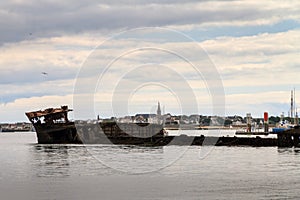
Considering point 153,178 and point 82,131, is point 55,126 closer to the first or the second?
point 82,131

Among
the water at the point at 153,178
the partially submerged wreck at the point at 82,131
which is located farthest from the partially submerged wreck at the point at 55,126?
the water at the point at 153,178

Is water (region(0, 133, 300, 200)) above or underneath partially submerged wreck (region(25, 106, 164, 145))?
underneath

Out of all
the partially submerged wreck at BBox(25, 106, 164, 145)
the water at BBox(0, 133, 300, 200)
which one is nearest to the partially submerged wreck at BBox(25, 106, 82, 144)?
the partially submerged wreck at BBox(25, 106, 164, 145)

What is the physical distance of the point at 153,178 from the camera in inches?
2078

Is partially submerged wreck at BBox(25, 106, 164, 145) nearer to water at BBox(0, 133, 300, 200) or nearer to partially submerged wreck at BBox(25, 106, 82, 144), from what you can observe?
partially submerged wreck at BBox(25, 106, 82, 144)

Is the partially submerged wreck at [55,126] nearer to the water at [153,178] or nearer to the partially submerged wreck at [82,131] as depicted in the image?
the partially submerged wreck at [82,131]

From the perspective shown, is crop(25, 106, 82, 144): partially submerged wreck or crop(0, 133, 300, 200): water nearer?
crop(0, 133, 300, 200): water

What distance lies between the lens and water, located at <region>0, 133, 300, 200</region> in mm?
42219

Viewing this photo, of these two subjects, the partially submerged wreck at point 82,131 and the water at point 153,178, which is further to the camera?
the partially submerged wreck at point 82,131

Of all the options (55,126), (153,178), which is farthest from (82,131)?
(153,178)

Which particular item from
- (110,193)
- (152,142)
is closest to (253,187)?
(110,193)

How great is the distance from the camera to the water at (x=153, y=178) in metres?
42.2

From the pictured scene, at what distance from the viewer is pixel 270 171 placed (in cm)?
5772

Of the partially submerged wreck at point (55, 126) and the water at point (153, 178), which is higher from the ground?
the partially submerged wreck at point (55, 126)
